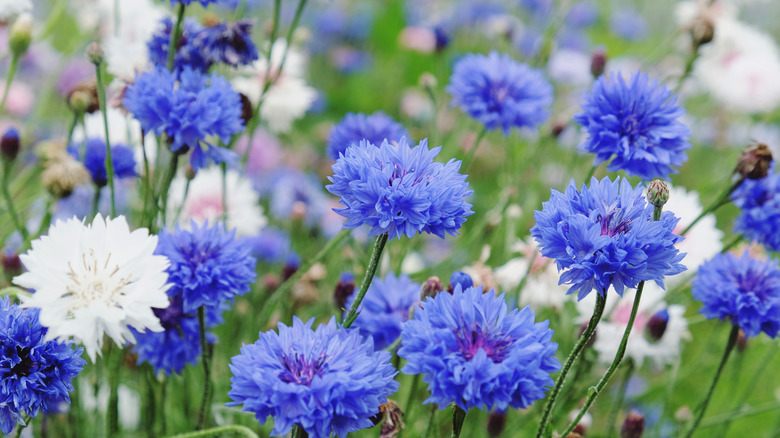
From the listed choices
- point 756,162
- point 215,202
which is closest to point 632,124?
point 756,162

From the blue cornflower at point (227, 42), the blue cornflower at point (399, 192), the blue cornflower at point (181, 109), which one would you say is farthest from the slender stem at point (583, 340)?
the blue cornflower at point (227, 42)

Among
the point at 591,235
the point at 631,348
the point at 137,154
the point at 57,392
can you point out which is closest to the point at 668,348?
the point at 631,348

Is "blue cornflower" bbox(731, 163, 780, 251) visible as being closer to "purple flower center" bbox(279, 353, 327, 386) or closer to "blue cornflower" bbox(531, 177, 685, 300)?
"blue cornflower" bbox(531, 177, 685, 300)

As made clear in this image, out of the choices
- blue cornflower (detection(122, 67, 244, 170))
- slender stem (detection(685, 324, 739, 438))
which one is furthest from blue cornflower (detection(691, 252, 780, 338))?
blue cornflower (detection(122, 67, 244, 170))

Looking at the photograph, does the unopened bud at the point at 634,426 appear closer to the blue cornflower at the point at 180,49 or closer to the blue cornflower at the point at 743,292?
the blue cornflower at the point at 743,292

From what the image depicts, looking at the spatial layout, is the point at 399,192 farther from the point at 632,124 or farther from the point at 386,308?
the point at 632,124
